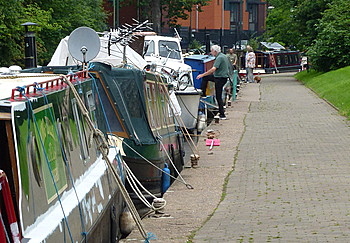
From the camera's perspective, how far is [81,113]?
7844 millimetres

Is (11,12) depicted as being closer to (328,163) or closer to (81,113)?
(328,163)

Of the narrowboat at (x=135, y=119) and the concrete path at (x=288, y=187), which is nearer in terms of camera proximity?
the concrete path at (x=288, y=187)

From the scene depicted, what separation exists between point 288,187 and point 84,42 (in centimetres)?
339

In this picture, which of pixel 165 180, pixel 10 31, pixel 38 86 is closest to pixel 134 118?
pixel 165 180

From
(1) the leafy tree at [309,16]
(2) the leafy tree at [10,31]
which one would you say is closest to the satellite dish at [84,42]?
(2) the leafy tree at [10,31]

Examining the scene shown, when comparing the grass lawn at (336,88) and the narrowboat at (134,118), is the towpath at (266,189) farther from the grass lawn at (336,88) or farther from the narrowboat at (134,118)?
the grass lawn at (336,88)

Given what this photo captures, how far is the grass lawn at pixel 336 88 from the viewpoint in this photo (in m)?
24.9

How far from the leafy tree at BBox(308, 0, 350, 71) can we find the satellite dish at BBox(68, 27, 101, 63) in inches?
1132

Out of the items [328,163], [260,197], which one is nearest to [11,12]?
[328,163]

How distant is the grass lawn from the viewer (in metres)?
24.9

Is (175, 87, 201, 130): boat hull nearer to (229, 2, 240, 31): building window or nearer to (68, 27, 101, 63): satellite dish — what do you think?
(68, 27, 101, 63): satellite dish

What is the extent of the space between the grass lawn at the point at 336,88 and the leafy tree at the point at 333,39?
1.92 m

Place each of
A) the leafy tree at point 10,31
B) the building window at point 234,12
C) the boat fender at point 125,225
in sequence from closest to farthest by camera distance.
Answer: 1. the boat fender at point 125,225
2. the leafy tree at point 10,31
3. the building window at point 234,12

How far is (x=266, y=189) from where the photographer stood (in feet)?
36.7
